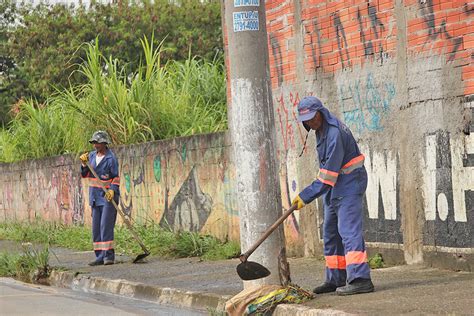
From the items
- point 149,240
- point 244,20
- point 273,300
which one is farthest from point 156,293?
point 149,240

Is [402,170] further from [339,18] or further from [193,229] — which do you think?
[193,229]

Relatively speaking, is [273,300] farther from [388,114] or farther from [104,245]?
[104,245]

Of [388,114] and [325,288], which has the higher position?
[388,114]

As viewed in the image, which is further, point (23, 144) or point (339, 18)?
point (23, 144)

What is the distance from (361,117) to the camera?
11773 mm

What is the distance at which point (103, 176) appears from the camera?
47.8 ft

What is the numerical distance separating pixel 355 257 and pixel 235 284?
224 cm

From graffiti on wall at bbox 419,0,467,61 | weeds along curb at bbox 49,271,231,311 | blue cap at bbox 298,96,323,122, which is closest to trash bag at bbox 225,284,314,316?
weeds along curb at bbox 49,271,231,311

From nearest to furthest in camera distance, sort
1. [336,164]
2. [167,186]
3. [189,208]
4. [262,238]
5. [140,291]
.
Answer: [262,238] < [336,164] < [140,291] < [189,208] < [167,186]

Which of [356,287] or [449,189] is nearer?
[356,287]

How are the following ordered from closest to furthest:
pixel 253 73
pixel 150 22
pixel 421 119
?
pixel 253 73 → pixel 421 119 → pixel 150 22

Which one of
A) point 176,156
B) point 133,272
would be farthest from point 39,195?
point 133,272

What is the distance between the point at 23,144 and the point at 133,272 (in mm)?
11550

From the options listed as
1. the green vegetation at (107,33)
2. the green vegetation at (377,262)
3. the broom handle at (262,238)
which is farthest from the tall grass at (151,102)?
the green vegetation at (107,33)
